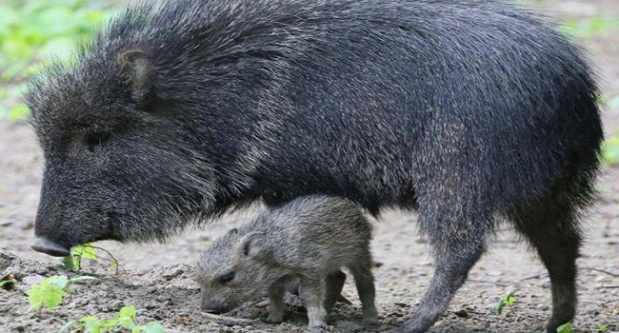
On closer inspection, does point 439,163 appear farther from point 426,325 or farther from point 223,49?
point 223,49

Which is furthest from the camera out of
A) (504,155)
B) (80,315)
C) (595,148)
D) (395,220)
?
(395,220)

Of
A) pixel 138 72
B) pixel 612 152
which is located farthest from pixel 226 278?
pixel 612 152

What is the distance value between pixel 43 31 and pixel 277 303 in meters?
8.90

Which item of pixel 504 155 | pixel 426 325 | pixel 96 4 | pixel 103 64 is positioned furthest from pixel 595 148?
pixel 96 4

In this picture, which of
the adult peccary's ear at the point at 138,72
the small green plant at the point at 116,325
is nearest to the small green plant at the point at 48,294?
the small green plant at the point at 116,325

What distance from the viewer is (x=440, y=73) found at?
615cm

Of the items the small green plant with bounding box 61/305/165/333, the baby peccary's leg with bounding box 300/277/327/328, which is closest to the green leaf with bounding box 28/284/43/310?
the small green plant with bounding box 61/305/165/333

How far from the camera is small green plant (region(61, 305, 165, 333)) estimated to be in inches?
194

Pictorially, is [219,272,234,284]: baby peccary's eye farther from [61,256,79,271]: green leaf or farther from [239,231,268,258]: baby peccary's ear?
[61,256,79,271]: green leaf

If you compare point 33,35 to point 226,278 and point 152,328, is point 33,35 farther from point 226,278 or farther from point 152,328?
point 152,328

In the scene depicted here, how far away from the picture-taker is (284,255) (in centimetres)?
605

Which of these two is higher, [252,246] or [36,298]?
[252,246]

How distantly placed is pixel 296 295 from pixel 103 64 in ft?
5.42

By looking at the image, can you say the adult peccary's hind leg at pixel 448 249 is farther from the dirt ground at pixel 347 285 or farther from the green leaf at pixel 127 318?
the green leaf at pixel 127 318
